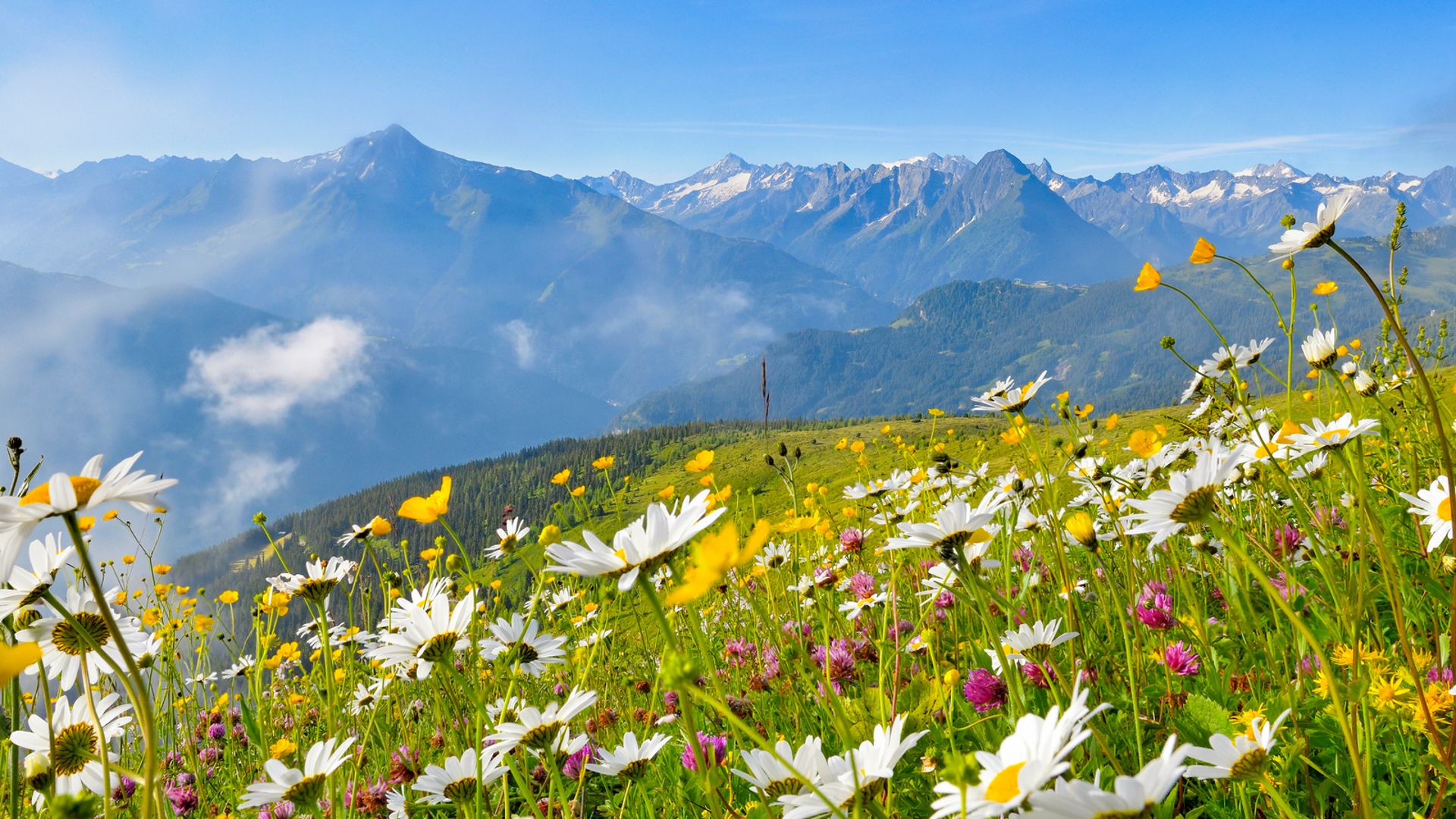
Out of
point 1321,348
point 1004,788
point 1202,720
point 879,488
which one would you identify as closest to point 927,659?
point 879,488

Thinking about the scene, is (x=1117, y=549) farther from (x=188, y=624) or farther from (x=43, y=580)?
(x=188, y=624)

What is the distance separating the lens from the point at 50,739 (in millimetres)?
1647

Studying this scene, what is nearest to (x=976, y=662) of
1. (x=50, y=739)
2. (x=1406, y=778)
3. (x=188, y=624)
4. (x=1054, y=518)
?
(x=1054, y=518)

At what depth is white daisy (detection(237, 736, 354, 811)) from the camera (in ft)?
5.98

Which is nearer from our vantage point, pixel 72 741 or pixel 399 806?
pixel 72 741

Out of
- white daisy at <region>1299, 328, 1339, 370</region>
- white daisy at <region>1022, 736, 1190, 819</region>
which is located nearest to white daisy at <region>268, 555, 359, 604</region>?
white daisy at <region>1022, 736, 1190, 819</region>

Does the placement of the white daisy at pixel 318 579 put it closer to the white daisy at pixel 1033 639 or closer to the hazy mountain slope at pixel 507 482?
the white daisy at pixel 1033 639

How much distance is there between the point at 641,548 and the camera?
1332 mm

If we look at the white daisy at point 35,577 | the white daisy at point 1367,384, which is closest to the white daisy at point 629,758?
the white daisy at point 35,577

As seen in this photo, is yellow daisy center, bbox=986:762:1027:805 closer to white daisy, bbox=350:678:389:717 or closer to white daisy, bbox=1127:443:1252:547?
white daisy, bbox=1127:443:1252:547

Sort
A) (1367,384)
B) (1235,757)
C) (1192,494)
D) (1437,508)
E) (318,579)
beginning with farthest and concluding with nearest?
(1367,384), (318,579), (1437,508), (1192,494), (1235,757)

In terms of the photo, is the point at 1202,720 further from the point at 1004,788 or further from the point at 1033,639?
the point at 1004,788

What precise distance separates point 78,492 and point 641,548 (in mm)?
947

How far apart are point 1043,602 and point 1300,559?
1.25 meters
